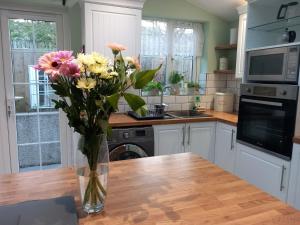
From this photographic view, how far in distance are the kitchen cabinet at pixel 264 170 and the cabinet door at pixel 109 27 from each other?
1.65m

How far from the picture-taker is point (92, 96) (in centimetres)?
82

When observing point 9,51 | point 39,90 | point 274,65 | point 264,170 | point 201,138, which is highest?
point 9,51

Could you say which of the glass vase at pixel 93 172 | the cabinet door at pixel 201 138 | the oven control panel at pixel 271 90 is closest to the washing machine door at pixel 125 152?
the cabinet door at pixel 201 138

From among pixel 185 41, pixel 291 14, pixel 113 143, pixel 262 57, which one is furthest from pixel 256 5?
pixel 113 143

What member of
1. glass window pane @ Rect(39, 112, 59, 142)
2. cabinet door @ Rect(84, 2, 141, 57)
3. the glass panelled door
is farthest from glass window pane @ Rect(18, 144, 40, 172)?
cabinet door @ Rect(84, 2, 141, 57)

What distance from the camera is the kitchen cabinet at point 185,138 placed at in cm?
273

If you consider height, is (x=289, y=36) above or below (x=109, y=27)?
below

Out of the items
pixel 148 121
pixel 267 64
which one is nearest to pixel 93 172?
pixel 148 121

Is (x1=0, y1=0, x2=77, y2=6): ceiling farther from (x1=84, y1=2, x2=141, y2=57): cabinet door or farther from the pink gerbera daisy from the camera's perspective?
the pink gerbera daisy

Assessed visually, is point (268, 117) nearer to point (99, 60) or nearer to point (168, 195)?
point (168, 195)

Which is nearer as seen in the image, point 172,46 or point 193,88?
point 172,46

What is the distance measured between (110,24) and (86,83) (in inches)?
81.5

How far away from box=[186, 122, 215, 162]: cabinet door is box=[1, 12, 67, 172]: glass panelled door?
5.35ft

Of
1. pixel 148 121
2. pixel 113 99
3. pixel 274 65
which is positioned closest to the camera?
pixel 113 99
